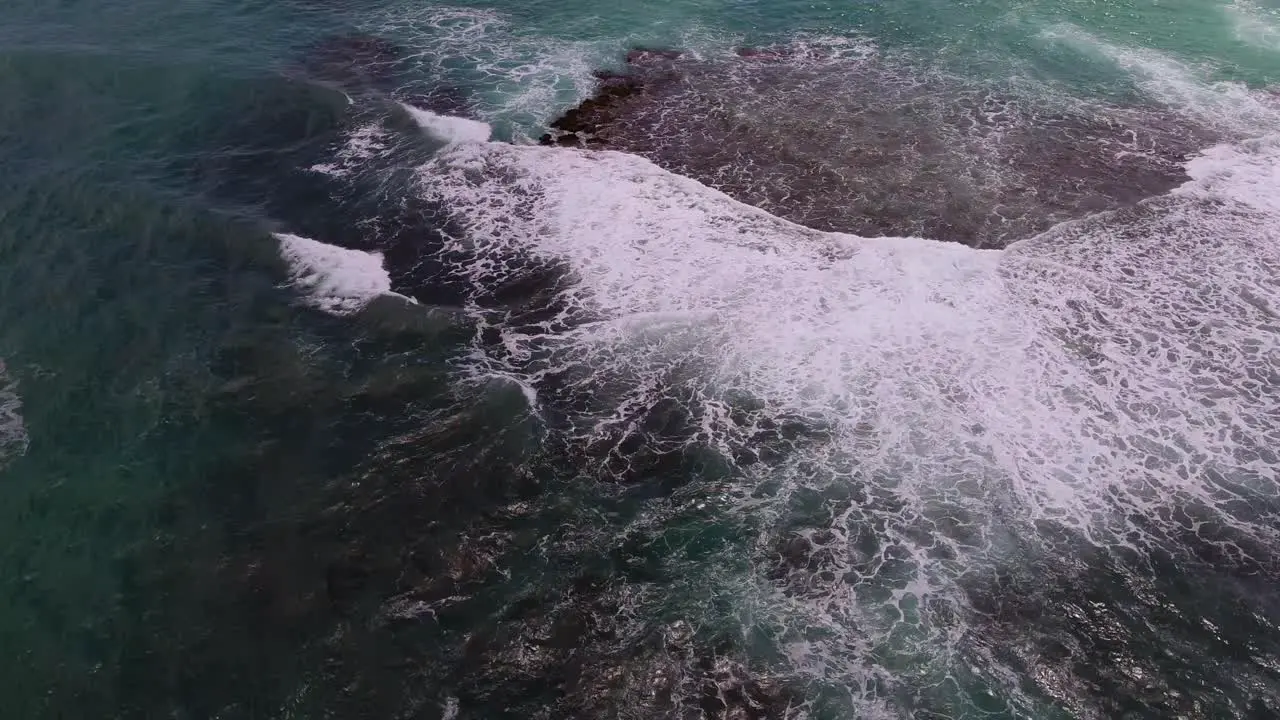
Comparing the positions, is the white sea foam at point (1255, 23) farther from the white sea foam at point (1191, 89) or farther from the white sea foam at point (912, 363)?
the white sea foam at point (912, 363)

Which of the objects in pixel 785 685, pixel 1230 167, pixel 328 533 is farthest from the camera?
pixel 1230 167

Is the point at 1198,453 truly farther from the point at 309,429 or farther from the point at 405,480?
the point at 309,429

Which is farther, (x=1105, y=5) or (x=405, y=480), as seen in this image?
(x=1105, y=5)

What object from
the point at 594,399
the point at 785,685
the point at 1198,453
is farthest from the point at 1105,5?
the point at 785,685

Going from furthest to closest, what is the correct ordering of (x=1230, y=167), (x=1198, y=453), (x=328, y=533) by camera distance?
1. (x=1230, y=167)
2. (x=1198, y=453)
3. (x=328, y=533)

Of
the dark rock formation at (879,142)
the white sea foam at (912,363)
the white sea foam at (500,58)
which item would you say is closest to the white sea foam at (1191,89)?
the dark rock formation at (879,142)

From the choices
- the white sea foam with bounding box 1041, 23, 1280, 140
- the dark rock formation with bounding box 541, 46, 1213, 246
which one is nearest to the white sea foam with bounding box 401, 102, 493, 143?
the dark rock formation with bounding box 541, 46, 1213, 246

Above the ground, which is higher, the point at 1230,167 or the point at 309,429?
the point at 1230,167

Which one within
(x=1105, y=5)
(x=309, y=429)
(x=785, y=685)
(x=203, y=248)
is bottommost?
(x=785, y=685)
